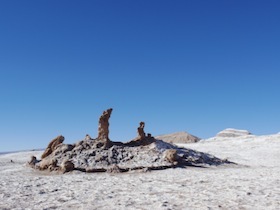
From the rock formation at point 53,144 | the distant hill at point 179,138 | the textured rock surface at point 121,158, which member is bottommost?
the textured rock surface at point 121,158

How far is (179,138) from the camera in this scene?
64.1m

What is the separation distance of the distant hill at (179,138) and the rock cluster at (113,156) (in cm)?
3600

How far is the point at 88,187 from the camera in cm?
1466

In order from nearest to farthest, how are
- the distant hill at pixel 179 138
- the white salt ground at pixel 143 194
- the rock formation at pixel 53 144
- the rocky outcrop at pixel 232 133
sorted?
1. the white salt ground at pixel 143 194
2. the rock formation at pixel 53 144
3. the distant hill at pixel 179 138
4. the rocky outcrop at pixel 232 133

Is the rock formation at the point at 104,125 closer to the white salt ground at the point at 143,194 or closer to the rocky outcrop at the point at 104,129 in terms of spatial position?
the rocky outcrop at the point at 104,129

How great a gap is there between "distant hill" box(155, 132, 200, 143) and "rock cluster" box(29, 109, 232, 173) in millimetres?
35998

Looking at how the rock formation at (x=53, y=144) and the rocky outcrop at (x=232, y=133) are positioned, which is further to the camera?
the rocky outcrop at (x=232, y=133)

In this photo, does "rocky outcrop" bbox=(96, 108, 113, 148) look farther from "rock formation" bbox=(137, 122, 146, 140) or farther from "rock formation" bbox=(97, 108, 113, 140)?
"rock formation" bbox=(137, 122, 146, 140)

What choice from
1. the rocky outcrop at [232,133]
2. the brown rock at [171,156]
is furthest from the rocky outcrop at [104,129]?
the rocky outcrop at [232,133]

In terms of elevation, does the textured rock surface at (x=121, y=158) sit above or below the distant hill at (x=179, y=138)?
below

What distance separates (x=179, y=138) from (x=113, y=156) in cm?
4158

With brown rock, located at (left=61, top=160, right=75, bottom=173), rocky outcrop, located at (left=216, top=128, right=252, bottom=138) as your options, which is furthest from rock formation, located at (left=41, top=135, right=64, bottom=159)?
rocky outcrop, located at (left=216, top=128, right=252, bottom=138)

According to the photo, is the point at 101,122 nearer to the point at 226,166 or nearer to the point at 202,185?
the point at 226,166

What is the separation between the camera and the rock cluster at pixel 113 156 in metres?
21.7
